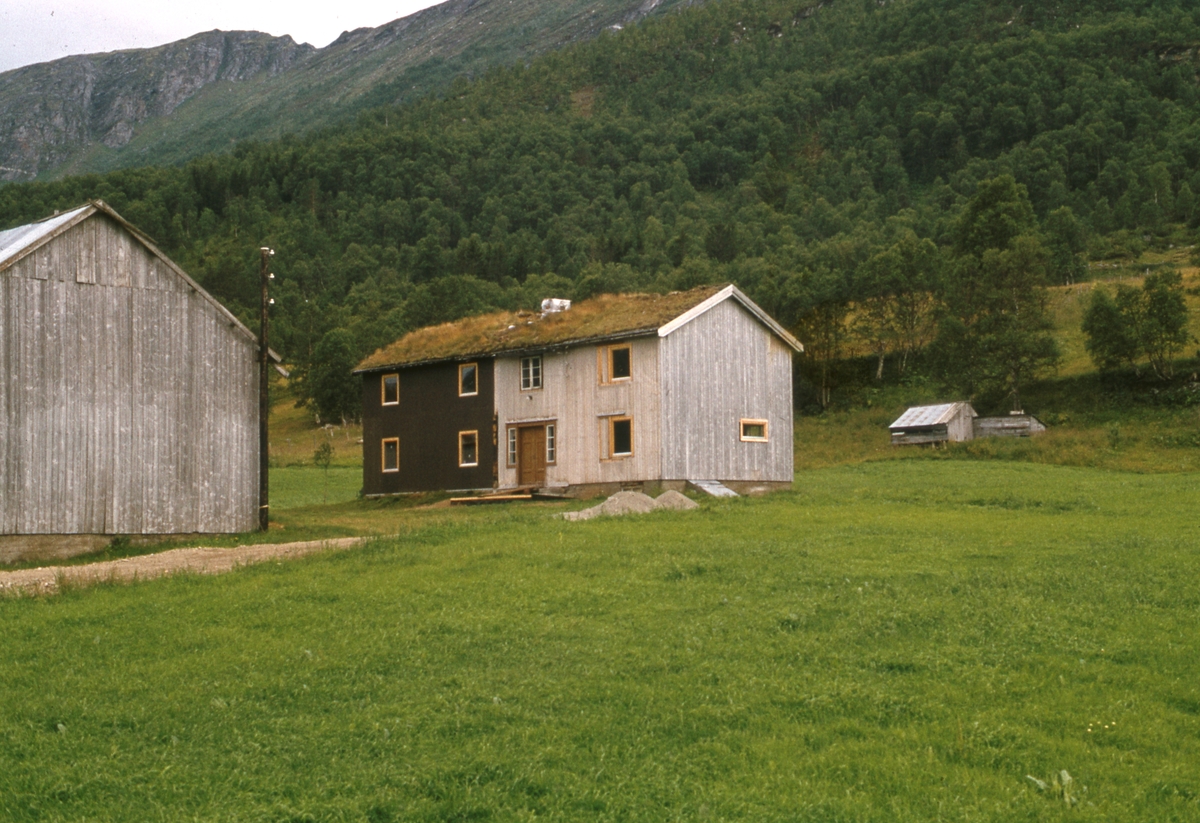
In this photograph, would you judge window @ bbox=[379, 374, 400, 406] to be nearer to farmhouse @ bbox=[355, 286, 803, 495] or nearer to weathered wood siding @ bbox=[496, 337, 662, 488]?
farmhouse @ bbox=[355, 286, 803, 495]

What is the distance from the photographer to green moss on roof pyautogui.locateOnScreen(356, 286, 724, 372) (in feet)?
131

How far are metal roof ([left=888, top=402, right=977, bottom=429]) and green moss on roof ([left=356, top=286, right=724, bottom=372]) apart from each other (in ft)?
75.3

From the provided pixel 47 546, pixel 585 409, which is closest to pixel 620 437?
pixel 585 409

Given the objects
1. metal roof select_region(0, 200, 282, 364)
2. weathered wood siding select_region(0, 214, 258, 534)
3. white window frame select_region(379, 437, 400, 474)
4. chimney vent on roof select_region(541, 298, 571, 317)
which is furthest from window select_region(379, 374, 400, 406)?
metal roof select_region(0, 200, 282, 364)

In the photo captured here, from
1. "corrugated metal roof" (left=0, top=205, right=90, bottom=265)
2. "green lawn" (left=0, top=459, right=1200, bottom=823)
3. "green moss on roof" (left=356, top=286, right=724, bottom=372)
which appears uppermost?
"corrugated metal roof" (left=0, top=205, right=90, bottom=265)

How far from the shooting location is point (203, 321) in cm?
3116

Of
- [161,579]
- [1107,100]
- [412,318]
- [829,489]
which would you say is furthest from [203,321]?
[1107,100]

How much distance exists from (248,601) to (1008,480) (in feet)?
103

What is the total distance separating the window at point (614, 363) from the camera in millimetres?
39312

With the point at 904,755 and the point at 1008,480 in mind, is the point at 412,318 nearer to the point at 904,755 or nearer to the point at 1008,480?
the point at 1008,480

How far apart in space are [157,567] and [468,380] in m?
23.4

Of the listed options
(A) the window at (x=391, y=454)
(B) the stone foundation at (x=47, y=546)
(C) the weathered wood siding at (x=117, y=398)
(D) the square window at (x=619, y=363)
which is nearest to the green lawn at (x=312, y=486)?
(A) the window at (x=391, y=454)

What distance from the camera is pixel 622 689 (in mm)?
11828

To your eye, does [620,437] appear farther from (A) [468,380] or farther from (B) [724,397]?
(A) [468,380]
